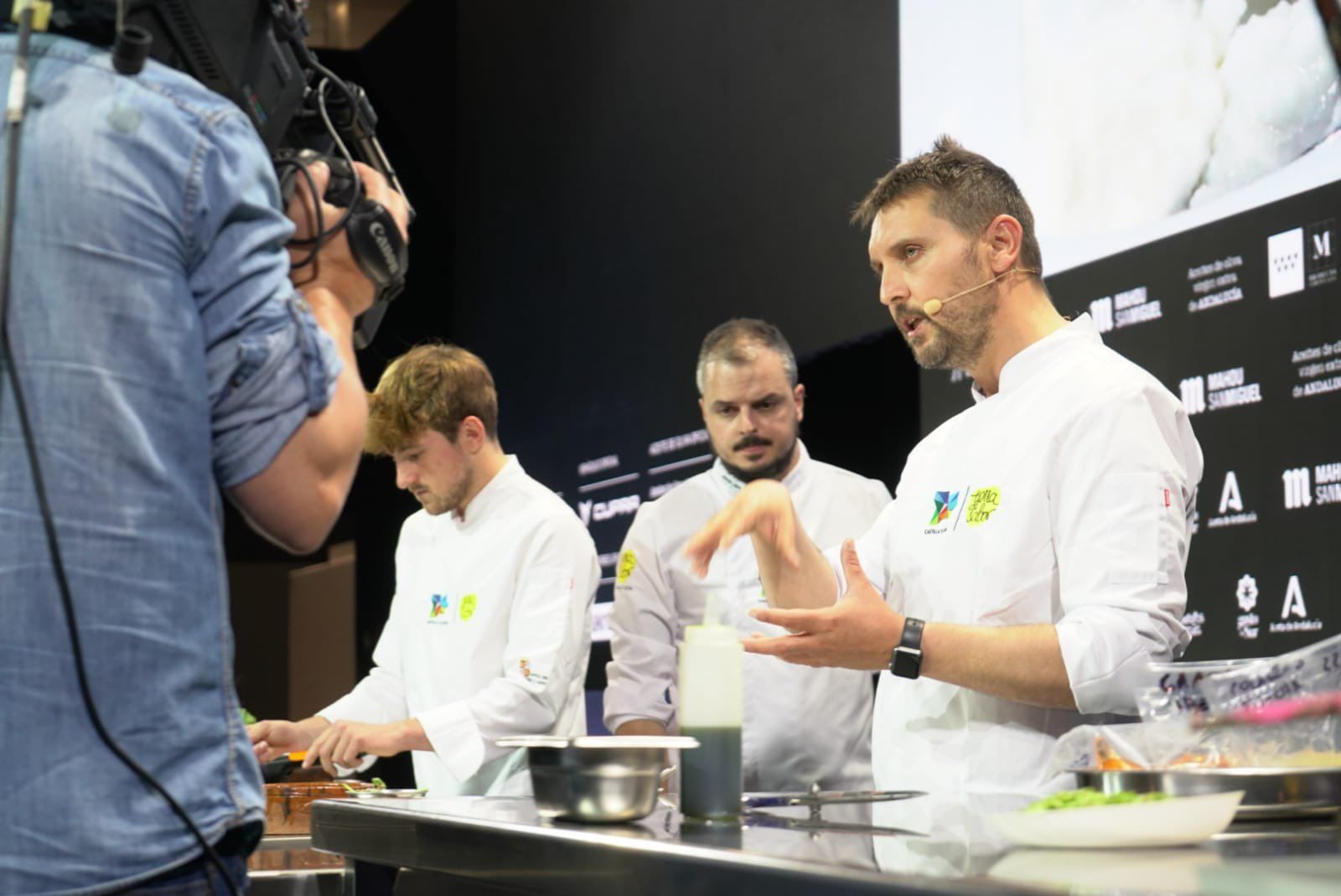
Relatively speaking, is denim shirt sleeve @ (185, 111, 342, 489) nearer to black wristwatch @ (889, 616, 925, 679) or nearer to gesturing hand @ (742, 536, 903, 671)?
gesturing hand @ (742, 536, 903, 671)

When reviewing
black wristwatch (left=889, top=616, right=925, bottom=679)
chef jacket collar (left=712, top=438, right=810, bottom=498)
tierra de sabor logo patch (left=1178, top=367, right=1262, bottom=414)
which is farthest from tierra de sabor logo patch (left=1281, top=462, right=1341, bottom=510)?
black wristwatch (left=889, top=616, right=925, bottom=679)

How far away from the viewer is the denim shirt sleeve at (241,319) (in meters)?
1.01

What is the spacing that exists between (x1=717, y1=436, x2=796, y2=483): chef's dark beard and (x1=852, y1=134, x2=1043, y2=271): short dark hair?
118cm

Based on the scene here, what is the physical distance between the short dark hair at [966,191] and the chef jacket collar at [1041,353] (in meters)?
0.13

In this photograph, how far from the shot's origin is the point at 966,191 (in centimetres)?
206

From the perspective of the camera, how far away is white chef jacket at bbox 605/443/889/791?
298cm

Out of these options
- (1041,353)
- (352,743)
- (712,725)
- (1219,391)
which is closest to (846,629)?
(712,725)

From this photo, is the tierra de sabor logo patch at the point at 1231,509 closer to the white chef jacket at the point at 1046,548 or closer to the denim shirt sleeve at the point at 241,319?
the white chef jacket at the point at 1046,548

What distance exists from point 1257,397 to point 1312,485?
21 centimetres

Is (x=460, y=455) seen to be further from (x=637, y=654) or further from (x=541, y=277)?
(x=541, y=277)

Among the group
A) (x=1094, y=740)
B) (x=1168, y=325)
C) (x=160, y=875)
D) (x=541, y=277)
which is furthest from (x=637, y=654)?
(x=541, y=277)

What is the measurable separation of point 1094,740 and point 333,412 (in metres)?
0.69

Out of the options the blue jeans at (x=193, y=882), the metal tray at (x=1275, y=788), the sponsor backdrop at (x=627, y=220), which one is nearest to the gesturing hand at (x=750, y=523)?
the metal tray at (x=1275, y=788)

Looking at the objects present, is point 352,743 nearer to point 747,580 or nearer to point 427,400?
point 427,400
